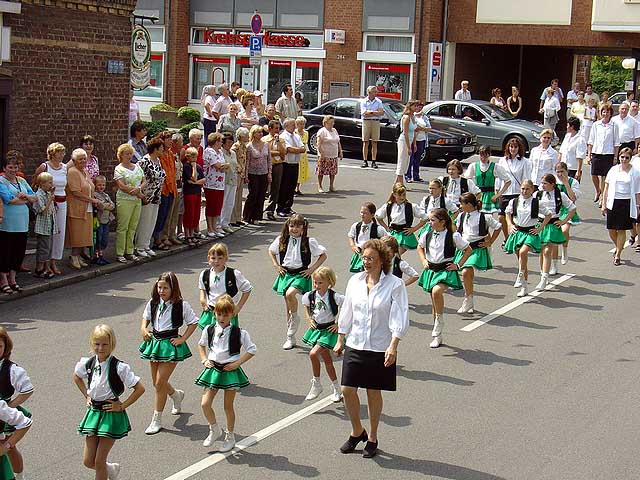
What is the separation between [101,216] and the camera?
55.1 ft

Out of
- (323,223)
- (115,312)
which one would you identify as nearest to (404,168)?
(323,223)

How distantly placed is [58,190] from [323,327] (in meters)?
6.28

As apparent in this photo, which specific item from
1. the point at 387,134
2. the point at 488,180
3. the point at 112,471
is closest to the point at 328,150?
the point at 387,134

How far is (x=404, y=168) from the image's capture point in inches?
957

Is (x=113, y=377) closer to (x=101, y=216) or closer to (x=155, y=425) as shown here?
(x=155, y=425)

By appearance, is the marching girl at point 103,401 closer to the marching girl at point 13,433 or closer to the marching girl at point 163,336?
the marching girl at point 13,433

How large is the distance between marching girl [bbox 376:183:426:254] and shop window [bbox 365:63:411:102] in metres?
22.3

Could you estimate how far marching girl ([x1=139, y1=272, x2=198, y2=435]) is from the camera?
10242 millimetres

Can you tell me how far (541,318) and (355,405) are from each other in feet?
19.5

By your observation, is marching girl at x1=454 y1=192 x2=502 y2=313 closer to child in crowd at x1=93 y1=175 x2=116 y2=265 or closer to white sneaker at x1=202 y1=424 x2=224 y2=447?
child in crowd at x1=93 y1=175 x2=116 y2=265

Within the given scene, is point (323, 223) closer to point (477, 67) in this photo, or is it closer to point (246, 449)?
point (246, 449)

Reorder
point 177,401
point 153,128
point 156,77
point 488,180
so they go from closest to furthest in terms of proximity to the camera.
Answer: point 177,401 < point 488,180 < point 153,128 < point 156,77

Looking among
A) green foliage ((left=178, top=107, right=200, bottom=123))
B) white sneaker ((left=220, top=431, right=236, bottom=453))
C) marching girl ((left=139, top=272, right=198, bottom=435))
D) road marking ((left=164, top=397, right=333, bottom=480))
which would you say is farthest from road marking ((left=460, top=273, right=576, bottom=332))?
green foliage ((left=178, top=107, right=200, bottom=123))

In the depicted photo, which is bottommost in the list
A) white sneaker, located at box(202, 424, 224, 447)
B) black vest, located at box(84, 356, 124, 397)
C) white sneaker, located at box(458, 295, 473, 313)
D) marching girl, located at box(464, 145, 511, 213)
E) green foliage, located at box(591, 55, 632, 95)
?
white sneaker, located at box(202, 424, 224, 447)
